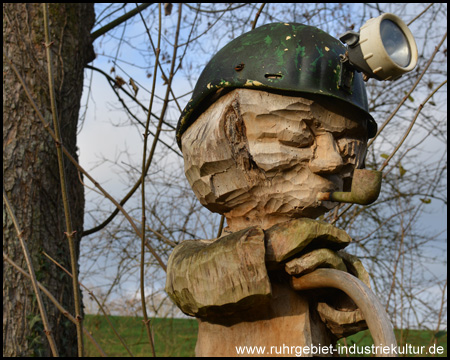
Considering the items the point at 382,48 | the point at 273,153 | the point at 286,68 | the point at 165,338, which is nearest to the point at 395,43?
the point at 382,48

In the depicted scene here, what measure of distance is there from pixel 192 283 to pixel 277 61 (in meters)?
0.64

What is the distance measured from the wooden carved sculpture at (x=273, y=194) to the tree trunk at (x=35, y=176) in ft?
5.39

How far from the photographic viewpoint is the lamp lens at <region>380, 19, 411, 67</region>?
1452 millimetres

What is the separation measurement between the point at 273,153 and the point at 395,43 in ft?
1.43

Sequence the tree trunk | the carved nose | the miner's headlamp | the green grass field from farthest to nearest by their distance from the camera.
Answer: the green grass field → the tree trunk → the carved nose → the miner's headlamp

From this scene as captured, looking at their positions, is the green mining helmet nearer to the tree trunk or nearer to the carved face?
the carved face

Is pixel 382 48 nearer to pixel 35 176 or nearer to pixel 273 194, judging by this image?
pixel 273 194

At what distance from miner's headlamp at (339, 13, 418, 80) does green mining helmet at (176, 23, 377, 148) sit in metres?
0.07

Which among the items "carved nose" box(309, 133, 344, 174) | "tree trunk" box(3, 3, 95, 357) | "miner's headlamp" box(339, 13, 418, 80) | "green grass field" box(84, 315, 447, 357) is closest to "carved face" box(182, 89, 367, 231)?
"carved nose" box(309, 133, 344, 174)

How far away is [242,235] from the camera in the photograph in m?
1.44

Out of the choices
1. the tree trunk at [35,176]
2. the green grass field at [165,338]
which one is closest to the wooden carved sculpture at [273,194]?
the tree trunk at [35,176]

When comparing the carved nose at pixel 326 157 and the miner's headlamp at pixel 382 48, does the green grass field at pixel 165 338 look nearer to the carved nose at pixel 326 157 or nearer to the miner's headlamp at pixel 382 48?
the carved nose at pixel 326 157

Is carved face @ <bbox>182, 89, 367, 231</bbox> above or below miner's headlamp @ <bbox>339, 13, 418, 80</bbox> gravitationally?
below

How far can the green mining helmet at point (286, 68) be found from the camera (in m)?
1.51
